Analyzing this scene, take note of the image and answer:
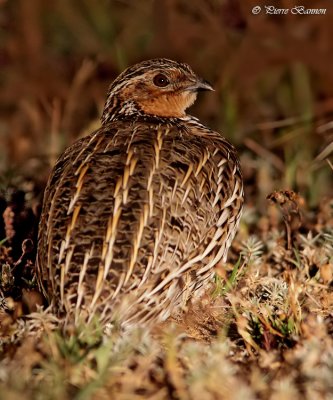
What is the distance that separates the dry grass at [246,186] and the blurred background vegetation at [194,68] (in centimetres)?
2

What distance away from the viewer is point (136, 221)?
14.3 feet

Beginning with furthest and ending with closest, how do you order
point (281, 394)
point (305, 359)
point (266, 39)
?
point (266, 39)
point (305, 359)
point (281, 394)

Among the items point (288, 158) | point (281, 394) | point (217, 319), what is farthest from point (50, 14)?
point (281, 394)

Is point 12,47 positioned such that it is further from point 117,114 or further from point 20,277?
point 20,277

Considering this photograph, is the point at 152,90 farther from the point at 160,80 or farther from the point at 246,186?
the point at 246,186

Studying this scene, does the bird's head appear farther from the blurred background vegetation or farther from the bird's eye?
the blurred background vegetation

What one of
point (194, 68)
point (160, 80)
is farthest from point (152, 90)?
point (194, 68)

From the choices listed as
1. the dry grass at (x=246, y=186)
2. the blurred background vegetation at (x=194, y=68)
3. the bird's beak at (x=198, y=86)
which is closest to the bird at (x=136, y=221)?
the dry grass at (x=246, y=186)

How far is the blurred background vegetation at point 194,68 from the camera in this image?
745cm

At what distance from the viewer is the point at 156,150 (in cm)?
479

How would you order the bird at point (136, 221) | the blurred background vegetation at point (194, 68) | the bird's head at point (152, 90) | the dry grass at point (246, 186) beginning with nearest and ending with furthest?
the dry grass at point (246, 186) → the bird at point (136, 221) → the bird's head at point (152, 90) → the blurred background vegetation at point (194, 68)

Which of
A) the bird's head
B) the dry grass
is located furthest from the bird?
the bird's head

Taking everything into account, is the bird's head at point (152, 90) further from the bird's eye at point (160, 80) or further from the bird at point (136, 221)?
the bird at point (136, 221)

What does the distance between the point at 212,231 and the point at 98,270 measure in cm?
80
